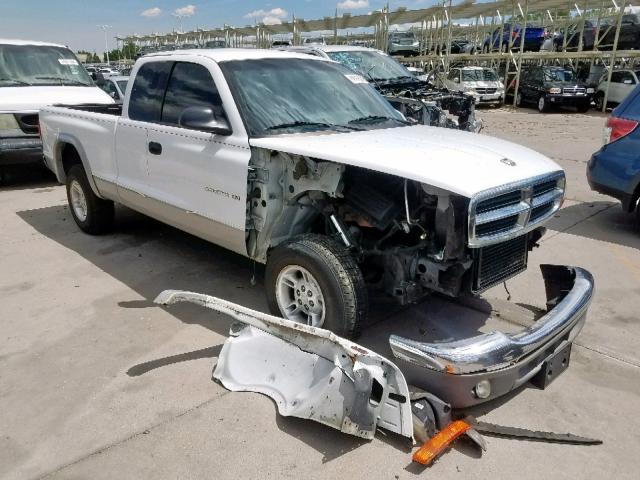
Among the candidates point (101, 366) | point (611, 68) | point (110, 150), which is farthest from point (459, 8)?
point (101, 366)

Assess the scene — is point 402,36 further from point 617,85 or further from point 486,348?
point 486,348

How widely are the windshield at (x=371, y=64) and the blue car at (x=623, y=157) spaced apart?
6148mm

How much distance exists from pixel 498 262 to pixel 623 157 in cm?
372

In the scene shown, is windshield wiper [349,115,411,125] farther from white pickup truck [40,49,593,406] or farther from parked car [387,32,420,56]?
parked car [387,32,420,56]

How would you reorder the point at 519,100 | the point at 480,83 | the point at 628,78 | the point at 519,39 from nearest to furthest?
1. the point at 628,78
2. the point at 480,83
3. the point at 519,100
4. the point at 519,39

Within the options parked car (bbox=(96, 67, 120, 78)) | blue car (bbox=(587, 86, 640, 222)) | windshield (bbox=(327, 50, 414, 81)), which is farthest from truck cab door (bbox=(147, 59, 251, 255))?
windshield (bbox=(327, 50, 414, 81))

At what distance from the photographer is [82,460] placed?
2812 mm

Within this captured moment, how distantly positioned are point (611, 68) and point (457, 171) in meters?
21.4

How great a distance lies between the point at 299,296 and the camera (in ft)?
12.5

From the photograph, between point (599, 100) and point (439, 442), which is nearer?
point (439, 442)

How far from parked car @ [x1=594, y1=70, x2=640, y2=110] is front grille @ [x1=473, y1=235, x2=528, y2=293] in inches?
772

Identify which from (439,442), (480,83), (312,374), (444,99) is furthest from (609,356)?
(480,83)

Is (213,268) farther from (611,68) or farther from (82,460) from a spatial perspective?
(611,68)

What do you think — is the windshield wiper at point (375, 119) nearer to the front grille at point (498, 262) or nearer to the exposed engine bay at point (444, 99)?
the front grille at point (498, 262)
